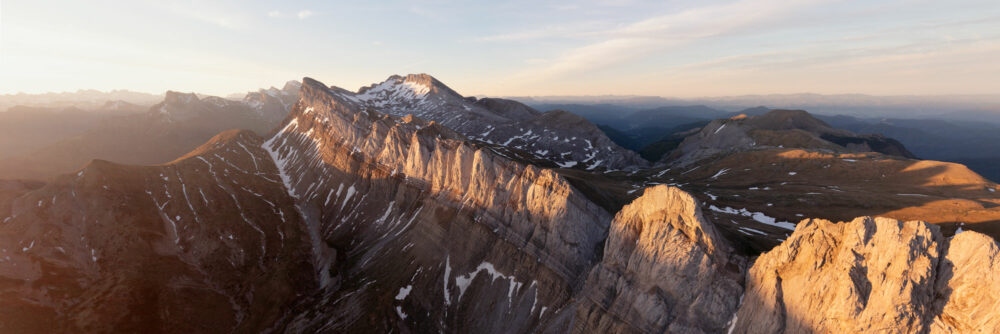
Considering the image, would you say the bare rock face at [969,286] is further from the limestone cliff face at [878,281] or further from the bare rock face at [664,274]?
the bare rock face at [664,274]

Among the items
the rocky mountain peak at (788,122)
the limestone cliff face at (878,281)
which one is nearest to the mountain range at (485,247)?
the limestone cliff face at (878,281)

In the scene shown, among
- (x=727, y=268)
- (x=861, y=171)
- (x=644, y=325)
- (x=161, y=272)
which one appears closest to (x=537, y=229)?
(x=644, y=325)

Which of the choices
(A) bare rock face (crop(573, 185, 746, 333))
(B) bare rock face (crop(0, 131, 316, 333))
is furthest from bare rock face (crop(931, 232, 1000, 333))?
(B) bare rock face (crop(0, 131, 316, 333))

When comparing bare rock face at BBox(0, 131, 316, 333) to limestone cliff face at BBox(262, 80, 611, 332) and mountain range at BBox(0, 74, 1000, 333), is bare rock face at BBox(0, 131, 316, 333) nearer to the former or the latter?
mountain range at BBox(0, 74, 1000, 333)

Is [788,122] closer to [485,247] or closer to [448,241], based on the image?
[485,247]

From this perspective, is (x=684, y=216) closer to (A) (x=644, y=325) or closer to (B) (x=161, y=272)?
(A) (x=644, y=325)

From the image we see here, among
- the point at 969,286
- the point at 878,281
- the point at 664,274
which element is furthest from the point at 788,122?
the point at 878,281

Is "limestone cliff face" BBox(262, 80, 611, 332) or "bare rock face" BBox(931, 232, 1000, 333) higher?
"bare rock face" BBox(931, 232, 1000, 333)
